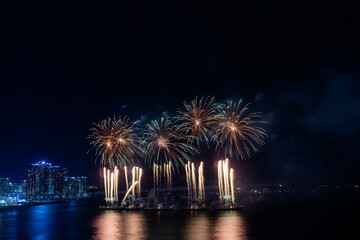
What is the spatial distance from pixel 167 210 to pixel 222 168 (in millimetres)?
18160

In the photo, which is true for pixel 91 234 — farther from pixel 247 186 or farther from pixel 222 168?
pixel 247 186

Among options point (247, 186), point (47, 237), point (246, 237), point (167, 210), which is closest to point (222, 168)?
point (167, 210)

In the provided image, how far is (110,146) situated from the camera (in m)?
51.0

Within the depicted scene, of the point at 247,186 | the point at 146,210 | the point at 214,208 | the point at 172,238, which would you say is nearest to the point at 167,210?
the point at 146,210

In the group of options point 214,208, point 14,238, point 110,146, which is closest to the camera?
point 14,238

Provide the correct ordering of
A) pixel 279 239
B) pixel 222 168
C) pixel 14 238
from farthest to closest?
pixel 222 168 < pixel 14 238 < pixel 279 239

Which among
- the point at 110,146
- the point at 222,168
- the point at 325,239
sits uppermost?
the point at 110,146

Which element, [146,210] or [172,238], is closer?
[172,238]

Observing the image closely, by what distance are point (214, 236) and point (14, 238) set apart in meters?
22.2

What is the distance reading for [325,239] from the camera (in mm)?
32500

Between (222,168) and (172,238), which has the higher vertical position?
(222,168)

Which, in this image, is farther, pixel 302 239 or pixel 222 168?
pixel 222 168

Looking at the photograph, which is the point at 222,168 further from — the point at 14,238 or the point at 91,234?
the point at 14,238

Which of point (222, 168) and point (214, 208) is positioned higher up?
point (222, 168)
